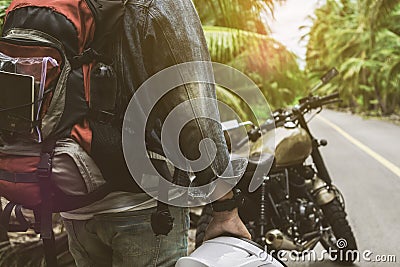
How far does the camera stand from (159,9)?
1.25m

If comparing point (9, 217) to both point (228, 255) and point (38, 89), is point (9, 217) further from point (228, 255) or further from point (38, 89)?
point (228, 255)

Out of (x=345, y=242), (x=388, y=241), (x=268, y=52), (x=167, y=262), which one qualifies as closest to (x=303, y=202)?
(x=345, y=242)

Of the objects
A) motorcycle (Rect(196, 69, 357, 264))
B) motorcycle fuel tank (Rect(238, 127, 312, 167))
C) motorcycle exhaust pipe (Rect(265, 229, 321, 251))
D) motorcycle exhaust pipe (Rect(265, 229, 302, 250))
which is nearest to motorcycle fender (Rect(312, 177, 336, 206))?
motorcycle (Rect(196, 69, 357, 264))

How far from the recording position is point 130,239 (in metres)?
1.33

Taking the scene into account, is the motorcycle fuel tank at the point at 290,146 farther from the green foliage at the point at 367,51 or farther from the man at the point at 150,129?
the green foliage at the point at 367,51

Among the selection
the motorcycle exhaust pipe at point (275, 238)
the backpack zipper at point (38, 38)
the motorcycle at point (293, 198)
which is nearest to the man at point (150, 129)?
the backpack zipper at point (38, 38)

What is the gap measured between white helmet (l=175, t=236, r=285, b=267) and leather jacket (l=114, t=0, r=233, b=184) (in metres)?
0.16

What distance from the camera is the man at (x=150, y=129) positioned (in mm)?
1247

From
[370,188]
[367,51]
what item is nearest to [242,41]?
[370,188]

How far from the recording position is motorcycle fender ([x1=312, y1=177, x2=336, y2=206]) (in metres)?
3.93

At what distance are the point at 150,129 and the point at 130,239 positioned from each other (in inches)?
10.7

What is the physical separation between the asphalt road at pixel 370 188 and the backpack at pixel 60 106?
319 centimetres

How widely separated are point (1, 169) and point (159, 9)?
0.53 meters

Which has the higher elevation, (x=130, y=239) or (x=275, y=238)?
(x=130, y=239)
